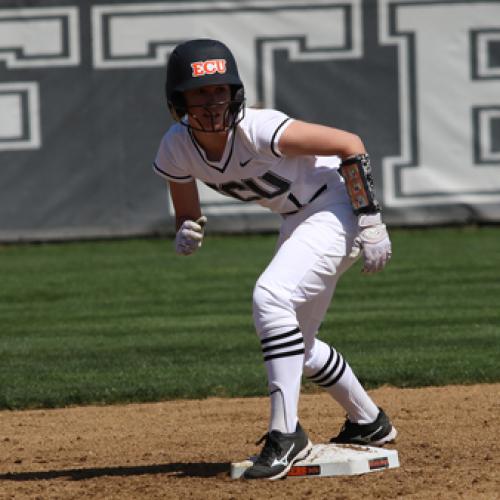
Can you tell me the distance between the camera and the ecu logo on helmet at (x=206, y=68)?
5.28m

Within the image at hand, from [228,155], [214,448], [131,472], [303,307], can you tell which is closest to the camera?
[228,155]

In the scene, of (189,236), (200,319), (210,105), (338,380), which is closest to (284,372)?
(338,380)

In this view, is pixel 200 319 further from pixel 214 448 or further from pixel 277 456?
pixel 277 456

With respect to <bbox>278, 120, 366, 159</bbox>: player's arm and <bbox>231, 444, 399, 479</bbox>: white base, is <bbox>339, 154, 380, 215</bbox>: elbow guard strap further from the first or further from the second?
<bbox>231, 444, 399, 479</bbox>: white base

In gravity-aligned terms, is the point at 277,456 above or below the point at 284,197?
below

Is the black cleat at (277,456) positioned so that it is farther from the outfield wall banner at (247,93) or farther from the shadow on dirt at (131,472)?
the outfield wall banner at (247,93)

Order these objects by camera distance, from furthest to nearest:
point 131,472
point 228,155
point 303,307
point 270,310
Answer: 1. point 131,472
2. point 303,307
3. point 228,155
4. point 270,310

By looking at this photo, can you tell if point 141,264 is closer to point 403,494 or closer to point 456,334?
point 456,334

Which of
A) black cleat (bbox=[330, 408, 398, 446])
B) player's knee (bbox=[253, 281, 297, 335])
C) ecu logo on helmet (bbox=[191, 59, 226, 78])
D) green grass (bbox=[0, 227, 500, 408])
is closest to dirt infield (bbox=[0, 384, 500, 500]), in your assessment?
black cleat (bbox=[330, 408, 398, 446])

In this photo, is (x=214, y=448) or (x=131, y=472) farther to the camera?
(x=214, y=448)

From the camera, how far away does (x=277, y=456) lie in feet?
17.0

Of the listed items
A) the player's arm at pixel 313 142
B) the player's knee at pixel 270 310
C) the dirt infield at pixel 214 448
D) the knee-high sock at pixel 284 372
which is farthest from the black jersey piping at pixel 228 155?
the dirt infield at pixel 214 448

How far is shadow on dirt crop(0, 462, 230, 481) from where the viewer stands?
218 inches

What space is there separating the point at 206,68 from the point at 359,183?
2.62 feet
